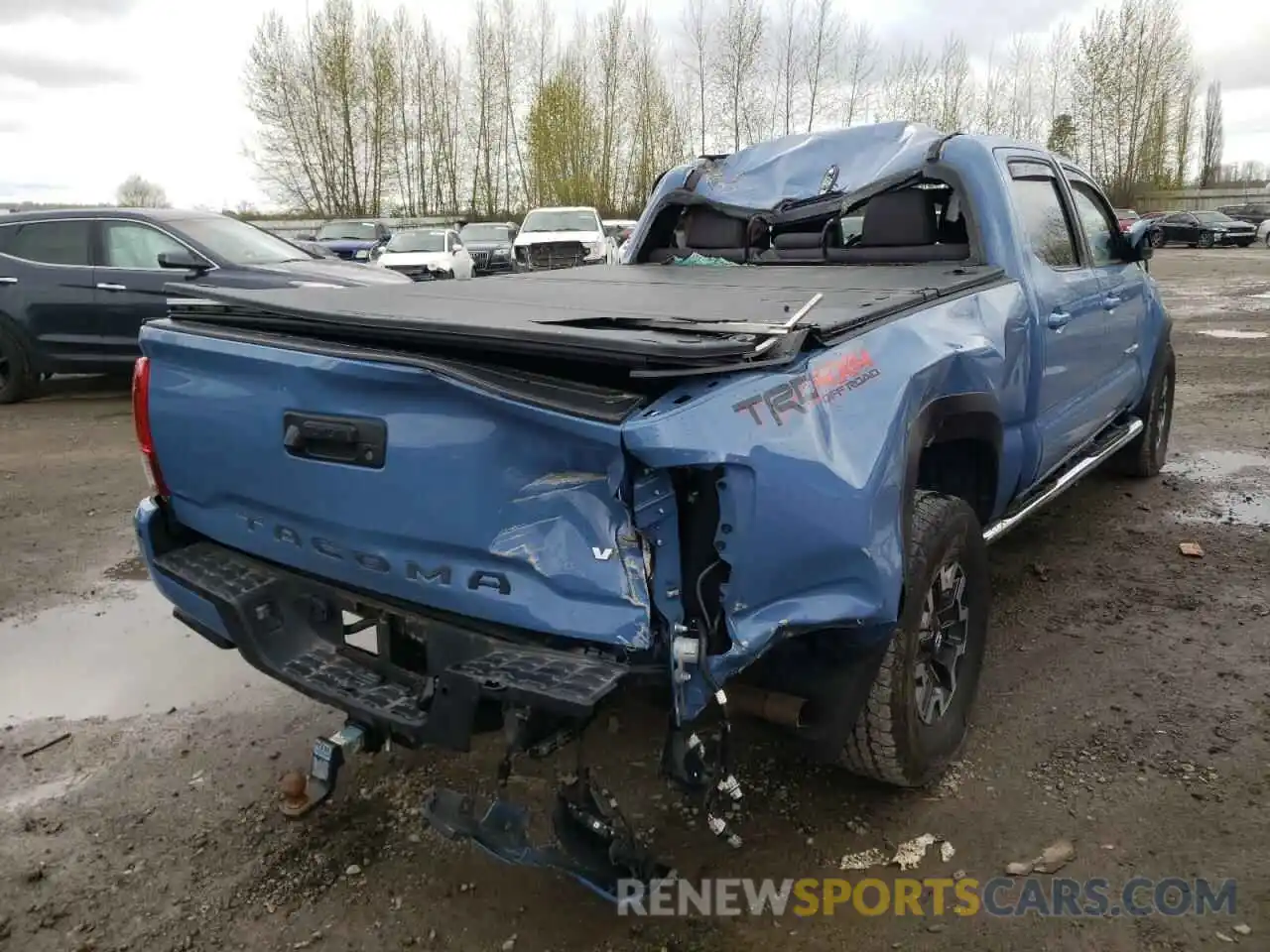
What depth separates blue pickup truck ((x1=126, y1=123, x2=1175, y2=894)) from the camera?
201 cm

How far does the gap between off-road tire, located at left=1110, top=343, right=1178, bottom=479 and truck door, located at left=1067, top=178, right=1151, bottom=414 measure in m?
0.39

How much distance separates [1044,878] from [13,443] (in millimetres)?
7964

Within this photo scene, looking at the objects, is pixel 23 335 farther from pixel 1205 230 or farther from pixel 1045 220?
pixel 1205 230

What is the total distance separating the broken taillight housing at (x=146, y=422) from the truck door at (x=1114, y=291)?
153 inches

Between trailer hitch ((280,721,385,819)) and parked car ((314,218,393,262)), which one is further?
parked car ((314,218,393,262))

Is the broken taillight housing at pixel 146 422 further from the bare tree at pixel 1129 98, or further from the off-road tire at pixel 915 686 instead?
the bare tree at pixel 1129 98

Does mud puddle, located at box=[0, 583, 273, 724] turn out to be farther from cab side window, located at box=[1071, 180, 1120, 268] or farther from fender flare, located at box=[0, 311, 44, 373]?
fender flare, located at box=[0, 311, 44, 373]

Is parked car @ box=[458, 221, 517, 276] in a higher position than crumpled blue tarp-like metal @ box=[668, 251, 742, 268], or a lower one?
higher

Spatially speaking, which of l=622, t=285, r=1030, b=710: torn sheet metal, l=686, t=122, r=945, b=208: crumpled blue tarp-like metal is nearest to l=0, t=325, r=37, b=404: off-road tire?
l=686, t=122, r=945, b=208: crumpled blue tarp-like metal

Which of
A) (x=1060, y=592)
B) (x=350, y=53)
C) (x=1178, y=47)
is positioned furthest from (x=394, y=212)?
(x=1060, y=592)

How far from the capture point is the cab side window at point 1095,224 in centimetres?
462

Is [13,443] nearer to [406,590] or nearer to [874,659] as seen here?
[406,590]

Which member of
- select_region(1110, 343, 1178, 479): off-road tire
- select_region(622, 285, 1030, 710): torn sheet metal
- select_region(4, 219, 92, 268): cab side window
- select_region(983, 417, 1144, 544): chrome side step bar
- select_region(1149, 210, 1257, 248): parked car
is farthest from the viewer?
select_region(1149, 210, 1257, 248): parked car

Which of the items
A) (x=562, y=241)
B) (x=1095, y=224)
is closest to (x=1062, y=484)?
(x=1095, y=224)
